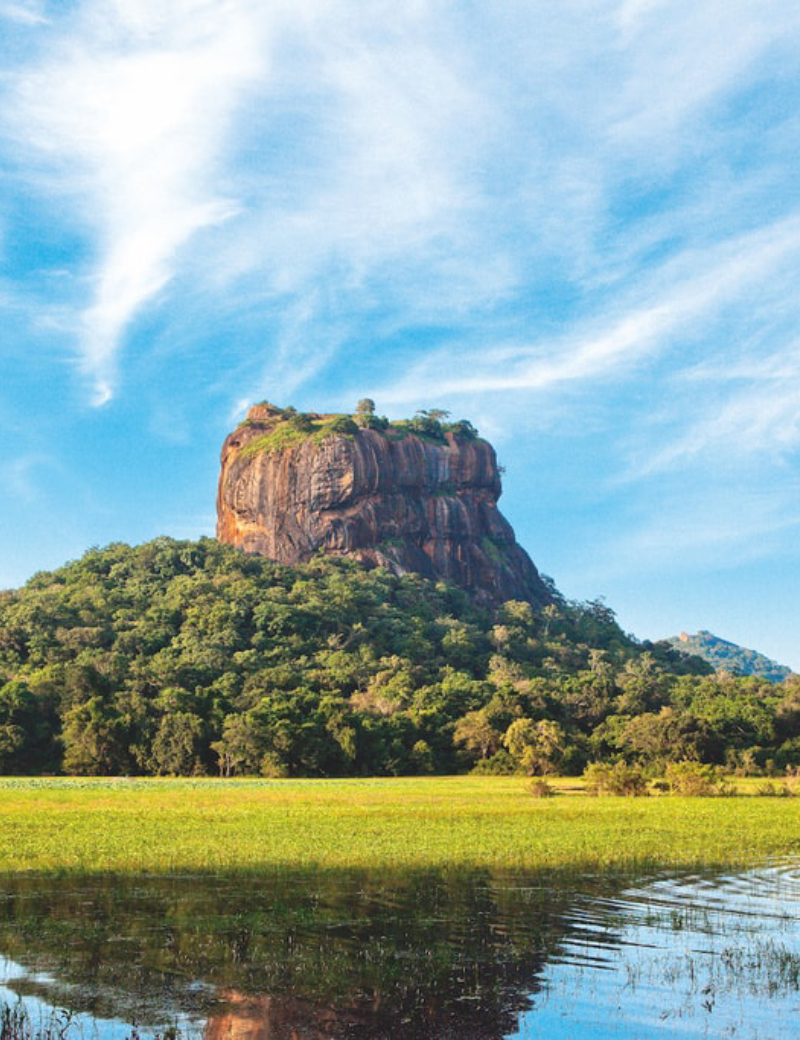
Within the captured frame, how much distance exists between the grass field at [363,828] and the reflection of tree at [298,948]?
3.15 m

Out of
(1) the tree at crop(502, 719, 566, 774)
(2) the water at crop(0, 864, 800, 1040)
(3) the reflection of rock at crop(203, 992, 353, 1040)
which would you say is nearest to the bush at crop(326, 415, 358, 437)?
(1) the tree at crop(502, 719, 566, 774)

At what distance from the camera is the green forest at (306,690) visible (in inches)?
2496

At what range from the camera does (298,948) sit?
15531 millimetres

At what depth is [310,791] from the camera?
4828cm

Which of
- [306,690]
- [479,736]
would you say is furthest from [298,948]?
[306,690]

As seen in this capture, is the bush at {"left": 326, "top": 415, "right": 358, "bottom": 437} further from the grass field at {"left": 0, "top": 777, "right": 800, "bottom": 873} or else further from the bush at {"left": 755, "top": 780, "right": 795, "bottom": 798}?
the bush at {"left": 755, "top": 780, "right": 795, "bottom": 798}

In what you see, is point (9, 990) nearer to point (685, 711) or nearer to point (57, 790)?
point (57, 790)

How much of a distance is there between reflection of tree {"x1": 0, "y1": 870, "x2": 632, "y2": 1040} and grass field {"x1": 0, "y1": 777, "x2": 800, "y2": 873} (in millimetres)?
3153

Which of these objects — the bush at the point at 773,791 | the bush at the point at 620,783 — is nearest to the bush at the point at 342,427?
the bush at the point at 620,783

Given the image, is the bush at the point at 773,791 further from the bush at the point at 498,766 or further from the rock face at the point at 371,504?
the rock face at the point at 371,504

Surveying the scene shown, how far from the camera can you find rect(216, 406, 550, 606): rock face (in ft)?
479

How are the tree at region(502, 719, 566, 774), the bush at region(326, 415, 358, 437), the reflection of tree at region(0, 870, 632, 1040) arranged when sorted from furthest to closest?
the bush at region(326, 415, 358, 437) → the tree at region(502, 719, 566, 774) → the reflection of tree at region(0, 870, 632, 1040)

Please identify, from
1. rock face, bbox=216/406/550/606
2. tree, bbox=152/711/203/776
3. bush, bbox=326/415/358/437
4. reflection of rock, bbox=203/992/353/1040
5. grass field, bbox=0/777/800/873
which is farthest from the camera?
bush, bbox=326/415/358/437

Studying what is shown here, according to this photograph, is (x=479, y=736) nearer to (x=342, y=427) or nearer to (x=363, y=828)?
(x=363, y=828)
